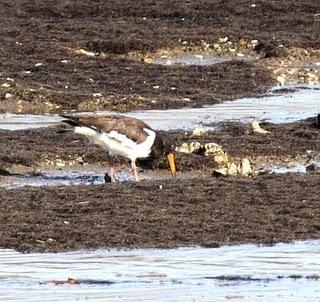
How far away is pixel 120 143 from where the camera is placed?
1398cm

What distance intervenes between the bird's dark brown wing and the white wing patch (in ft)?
0.14

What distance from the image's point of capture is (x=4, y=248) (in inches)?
414

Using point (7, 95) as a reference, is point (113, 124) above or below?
above

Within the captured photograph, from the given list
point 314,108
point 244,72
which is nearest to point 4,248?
point 314,108

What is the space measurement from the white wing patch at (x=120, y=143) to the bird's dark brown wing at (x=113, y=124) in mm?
43

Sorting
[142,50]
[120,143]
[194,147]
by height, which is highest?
[120,143]

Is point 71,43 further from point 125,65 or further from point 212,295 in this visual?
point 212,295

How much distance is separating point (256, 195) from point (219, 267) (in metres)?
2.87

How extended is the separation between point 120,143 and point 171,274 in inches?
184

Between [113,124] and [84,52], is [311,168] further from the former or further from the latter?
[84,52]

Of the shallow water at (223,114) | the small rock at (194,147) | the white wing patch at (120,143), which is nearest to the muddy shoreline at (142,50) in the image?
the shallow water at (223,114)

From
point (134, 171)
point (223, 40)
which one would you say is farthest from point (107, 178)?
point (223, 40)

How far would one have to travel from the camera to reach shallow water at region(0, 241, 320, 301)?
8.76 meters

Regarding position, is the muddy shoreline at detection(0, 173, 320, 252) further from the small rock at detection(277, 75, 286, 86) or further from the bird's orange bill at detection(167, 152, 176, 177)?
the small rock at detection(277, 75, 286, 86)
